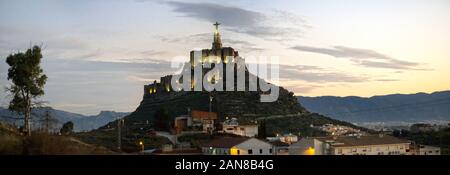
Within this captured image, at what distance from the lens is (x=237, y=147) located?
5534cm

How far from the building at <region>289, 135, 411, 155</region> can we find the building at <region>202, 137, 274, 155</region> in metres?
3.13

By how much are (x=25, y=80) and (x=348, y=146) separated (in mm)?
35429

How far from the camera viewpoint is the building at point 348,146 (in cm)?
5609

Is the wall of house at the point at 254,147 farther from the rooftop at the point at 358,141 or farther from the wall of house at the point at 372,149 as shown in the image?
the wall of house at the point at 372,149

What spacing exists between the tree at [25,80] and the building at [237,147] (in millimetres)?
22610

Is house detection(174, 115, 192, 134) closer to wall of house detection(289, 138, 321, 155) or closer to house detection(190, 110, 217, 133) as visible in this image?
house detection(190, 110, 217, 133)

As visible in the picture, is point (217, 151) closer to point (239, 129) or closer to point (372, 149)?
point (372, 149)

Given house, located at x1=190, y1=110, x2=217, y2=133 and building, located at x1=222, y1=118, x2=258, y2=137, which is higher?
house, located at x1=190, y1=110, x2=217, y2=133

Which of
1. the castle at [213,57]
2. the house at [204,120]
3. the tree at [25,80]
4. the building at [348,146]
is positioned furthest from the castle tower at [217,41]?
the tree at [25,80]

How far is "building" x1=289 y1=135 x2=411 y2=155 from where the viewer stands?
56094 mm

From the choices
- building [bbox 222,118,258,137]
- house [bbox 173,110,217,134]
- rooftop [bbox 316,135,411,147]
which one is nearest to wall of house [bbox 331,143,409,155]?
rooftop [bbox 316,135,411,147]
